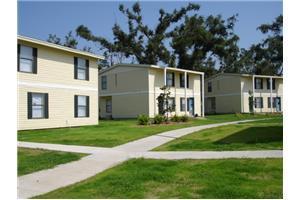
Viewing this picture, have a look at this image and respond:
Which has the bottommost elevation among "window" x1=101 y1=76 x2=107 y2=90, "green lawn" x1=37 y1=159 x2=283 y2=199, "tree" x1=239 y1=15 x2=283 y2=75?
"green lawn" x1=37 y1=159 x2=283 y2=199

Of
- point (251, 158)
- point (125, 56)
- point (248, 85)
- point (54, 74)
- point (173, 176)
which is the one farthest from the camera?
point (125, 56)

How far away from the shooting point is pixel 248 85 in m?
37.4

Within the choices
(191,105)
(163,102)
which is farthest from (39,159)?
(191,105)

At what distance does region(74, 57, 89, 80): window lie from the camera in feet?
64.7

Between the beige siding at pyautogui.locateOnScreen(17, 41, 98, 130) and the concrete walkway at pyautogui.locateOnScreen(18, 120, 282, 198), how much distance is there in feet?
18.3

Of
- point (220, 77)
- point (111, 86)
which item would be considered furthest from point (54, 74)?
point (220, 77)

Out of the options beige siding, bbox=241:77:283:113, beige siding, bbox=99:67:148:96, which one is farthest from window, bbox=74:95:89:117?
beige siding, bbox=241:77:283:113

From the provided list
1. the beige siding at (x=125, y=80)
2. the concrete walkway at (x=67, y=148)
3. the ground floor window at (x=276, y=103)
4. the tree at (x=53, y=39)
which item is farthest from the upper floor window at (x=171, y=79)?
the tree at (x=53, y=39)

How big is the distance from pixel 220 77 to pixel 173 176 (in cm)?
3350

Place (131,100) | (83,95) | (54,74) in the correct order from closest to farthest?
(54,74) < (83,95) < (131,100)

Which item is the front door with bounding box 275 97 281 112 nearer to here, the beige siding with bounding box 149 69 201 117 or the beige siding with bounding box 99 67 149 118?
the beige siding with bounding box 149 69 201 117

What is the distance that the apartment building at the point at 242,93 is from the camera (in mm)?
36562

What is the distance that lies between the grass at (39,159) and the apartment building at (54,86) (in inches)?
277
